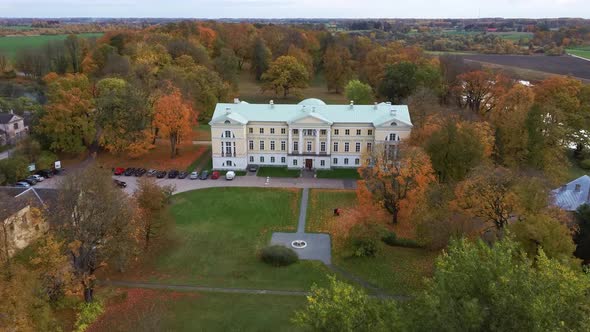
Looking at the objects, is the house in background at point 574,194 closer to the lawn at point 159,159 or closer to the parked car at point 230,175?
the parked car at point 230,175

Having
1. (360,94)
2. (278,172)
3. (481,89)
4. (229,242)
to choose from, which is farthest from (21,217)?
(481,89)

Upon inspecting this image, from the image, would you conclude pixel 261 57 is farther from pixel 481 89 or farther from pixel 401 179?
pixel 401 179

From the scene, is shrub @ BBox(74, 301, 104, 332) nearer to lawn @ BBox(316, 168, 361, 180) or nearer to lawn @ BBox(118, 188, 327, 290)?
lawn @ BBox(118, 188, 327, 290)

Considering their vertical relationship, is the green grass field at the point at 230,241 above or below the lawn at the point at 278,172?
below

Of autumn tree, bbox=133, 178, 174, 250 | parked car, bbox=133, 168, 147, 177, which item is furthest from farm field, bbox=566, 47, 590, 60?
autumn tree, bbox=133, 178, 174, 250

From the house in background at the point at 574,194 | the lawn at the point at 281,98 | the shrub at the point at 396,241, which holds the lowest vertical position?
the shrub at the point at 396,241

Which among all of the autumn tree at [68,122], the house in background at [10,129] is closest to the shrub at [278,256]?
the autumn tree at [68,122]

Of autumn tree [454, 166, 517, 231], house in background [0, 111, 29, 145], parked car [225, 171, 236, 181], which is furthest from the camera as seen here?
house in background [0, 111, 29, 145]
